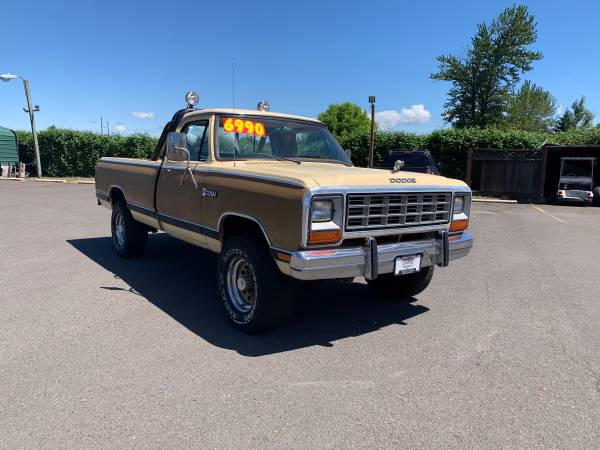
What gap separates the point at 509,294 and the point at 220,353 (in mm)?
3670

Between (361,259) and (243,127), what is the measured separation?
6.95 ft

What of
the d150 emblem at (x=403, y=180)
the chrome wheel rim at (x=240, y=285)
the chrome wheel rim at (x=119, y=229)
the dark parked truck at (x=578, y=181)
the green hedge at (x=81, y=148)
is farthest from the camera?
the green hedge at (x=81, y=148)

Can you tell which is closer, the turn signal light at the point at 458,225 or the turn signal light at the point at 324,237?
the turn signal light at the point at 324,237

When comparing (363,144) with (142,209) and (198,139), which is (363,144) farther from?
(198,139)

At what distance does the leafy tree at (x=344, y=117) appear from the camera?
66875mm

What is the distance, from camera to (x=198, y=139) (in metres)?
5.16

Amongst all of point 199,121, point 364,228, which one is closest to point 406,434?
point 364,228

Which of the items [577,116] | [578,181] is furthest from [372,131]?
[577,116]

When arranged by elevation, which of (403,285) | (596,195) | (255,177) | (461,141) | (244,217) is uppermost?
(461,141)

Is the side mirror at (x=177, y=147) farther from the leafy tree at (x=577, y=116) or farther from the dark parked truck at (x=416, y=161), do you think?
the leafy tree at (x=577, y=116)

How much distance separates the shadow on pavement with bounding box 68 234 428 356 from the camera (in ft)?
13.4

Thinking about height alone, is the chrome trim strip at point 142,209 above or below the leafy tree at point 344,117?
below

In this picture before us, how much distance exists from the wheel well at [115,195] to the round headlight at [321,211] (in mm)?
4465

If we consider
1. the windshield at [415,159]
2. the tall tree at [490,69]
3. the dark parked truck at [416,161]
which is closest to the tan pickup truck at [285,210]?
the dark parked truck at [416,161]
